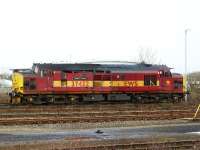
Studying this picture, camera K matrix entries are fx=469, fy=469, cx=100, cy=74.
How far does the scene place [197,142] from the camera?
674 inches

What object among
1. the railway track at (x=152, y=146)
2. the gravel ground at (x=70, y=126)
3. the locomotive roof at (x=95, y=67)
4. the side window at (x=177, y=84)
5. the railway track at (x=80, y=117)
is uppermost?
the locomotive roof at (x=95, y=67)

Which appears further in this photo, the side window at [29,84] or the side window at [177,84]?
the side window at [177,84]

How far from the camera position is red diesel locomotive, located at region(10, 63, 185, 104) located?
38.3 meters

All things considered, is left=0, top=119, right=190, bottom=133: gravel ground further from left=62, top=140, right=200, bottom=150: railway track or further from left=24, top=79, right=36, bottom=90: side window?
left=24, top=79, right=36, bottom=90: side window

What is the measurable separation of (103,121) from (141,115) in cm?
382

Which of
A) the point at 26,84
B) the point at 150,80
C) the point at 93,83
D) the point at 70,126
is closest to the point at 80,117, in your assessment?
the point at 70,126

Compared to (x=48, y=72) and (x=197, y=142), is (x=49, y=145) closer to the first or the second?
(x=197, y=142)

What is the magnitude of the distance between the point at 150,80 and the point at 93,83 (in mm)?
5504

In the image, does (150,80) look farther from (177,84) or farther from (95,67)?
(95,67)

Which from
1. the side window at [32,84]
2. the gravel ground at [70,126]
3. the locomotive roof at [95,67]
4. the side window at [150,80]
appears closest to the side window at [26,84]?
the side window at [32,84]

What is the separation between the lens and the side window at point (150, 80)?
1659 inches

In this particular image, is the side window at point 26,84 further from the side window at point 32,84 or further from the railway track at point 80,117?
the railway track at point 80,117

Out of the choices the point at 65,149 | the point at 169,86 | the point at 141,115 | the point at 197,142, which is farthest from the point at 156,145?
the point at 169,86

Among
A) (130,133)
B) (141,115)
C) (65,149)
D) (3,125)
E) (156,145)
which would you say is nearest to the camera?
(65,149)
